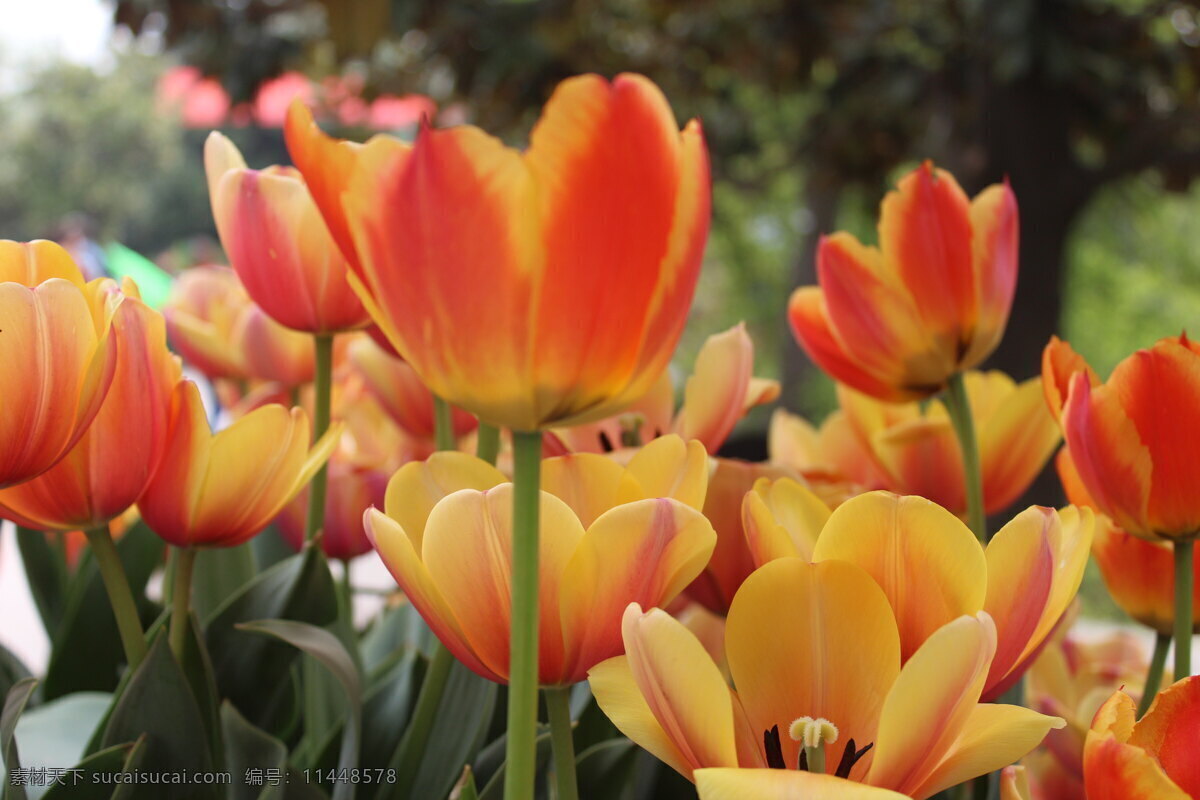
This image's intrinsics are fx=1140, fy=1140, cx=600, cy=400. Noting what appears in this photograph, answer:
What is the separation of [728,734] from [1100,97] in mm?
2511

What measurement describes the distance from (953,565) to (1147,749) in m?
0.05

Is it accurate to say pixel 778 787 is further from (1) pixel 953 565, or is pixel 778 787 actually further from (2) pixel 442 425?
(2) pixel 442 425

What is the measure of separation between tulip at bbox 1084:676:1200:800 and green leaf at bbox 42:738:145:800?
20 cm

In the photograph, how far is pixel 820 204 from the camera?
4289 mm

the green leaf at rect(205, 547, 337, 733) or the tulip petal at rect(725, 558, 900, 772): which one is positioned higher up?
the tulip petal at rect(725, 558, 900, 772)

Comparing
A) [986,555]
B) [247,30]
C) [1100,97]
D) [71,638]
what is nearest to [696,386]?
[986,555]

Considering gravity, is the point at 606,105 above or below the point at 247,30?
below

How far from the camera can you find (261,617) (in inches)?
13.9

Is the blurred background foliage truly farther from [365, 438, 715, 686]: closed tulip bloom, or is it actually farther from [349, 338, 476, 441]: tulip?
[365, 438, 715, 686]: closed tulip bloom

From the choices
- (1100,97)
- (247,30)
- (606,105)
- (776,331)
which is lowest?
(776,331)

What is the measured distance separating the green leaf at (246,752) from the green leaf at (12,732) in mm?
57

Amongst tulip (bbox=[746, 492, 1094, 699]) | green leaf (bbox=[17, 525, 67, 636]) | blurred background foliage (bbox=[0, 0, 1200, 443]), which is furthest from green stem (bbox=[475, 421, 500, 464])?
blurred background foliage (bbox=[0, 0, 1200, 443])

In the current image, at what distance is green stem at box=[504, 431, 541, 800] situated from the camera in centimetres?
19

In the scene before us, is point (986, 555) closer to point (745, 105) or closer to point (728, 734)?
point (728, 734)
